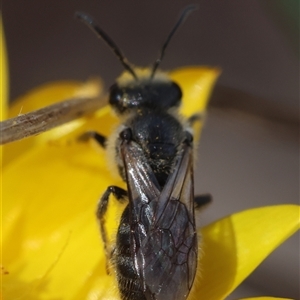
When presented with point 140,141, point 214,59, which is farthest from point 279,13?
point 214,59

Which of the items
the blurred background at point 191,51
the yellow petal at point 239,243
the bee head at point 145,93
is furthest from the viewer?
the blurred background at point 191,51

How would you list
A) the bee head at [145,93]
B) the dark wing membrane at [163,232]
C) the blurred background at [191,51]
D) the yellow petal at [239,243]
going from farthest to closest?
the blurred background at [191,51]
the bee head at [145,93]
the yellow petal at [239,243]
the dark wing membrane at [163,232]

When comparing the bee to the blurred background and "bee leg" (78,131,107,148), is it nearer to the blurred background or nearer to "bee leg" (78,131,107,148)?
"bee leg" (78,131,107,148)

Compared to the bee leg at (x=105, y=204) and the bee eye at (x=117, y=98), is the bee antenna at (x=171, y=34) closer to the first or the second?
the bee eye at (x=117, y=98)

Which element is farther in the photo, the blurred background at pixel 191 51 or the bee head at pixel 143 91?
the blurred background at pixel 191 51

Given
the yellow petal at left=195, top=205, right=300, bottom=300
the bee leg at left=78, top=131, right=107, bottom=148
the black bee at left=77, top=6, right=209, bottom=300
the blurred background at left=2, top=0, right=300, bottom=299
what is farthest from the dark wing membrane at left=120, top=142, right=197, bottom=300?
the blurred background at left=2, top=0, right=300, bottom=299

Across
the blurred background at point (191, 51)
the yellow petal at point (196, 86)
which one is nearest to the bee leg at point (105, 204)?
the yellow petal at point (196, 86)
